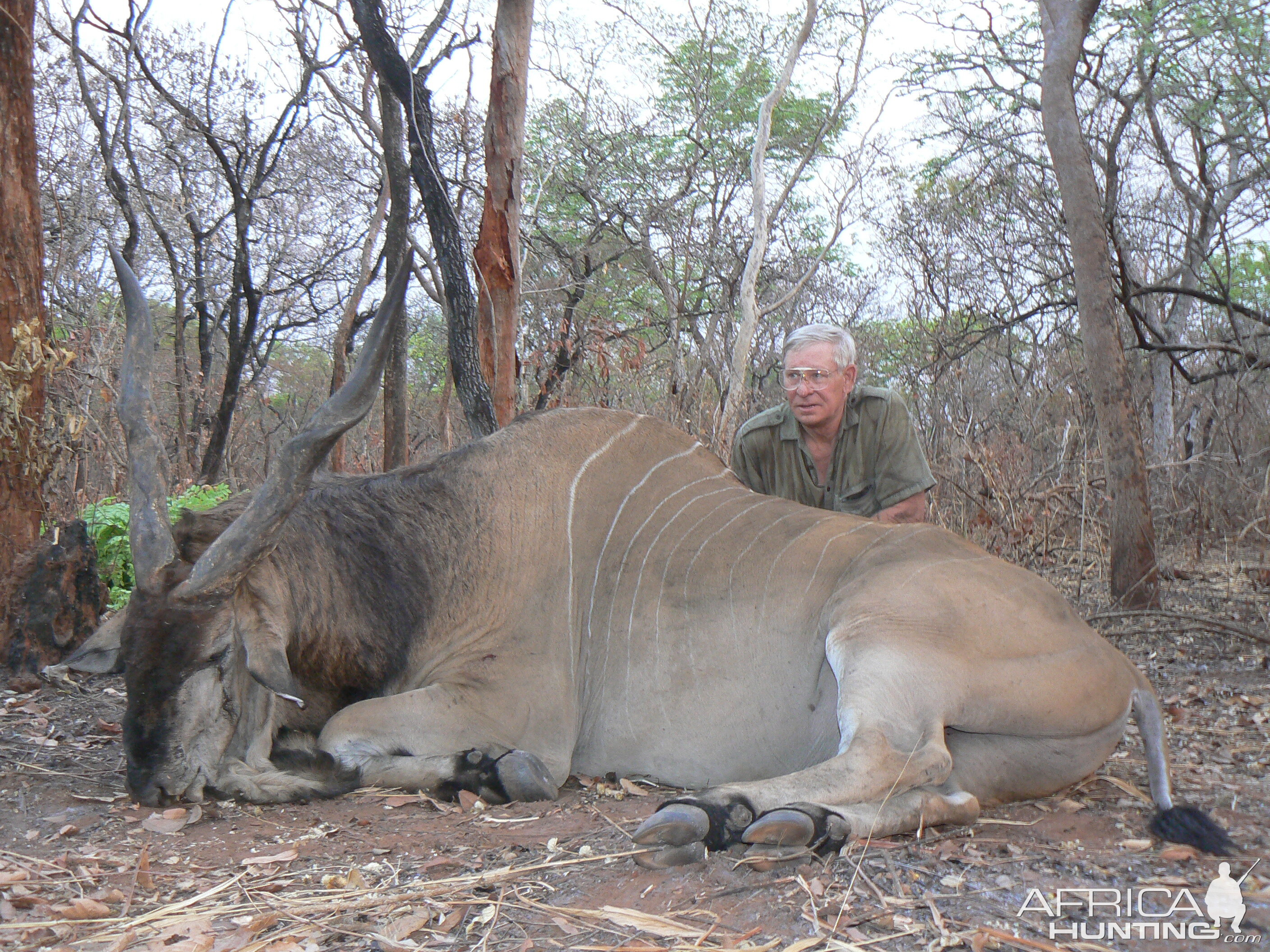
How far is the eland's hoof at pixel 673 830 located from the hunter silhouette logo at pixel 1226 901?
0.89 meters

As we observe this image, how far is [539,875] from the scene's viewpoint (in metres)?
2.13

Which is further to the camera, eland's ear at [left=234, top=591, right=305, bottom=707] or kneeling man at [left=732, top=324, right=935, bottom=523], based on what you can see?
kneeling man at [left=732, top=324, right=935, bottom=523]

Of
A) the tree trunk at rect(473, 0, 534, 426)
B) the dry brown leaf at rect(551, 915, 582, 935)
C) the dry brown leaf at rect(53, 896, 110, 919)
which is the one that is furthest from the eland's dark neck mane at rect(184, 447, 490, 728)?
the tree trunk at rect(473, 0, 534, 426)

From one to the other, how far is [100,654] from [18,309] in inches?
57.7

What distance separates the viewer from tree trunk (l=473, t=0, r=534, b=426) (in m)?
5.23

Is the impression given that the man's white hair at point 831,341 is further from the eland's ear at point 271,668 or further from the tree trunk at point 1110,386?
the eland's ear at point 271,668

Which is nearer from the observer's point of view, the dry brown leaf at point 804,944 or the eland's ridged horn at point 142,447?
the dry brown leaf at point 804,944

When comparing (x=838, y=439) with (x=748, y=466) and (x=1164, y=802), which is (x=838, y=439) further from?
(x=1164, y=802)

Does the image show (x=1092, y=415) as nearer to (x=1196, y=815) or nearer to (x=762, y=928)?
(x=1196, y=815)

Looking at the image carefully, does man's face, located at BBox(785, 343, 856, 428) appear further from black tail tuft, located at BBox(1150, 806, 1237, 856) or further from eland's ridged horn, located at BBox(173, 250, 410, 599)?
black tail tuft, located at BBox(1150, 806, 1237, 856)

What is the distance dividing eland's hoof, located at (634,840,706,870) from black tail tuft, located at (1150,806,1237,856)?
0.95m

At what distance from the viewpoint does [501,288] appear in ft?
17.3

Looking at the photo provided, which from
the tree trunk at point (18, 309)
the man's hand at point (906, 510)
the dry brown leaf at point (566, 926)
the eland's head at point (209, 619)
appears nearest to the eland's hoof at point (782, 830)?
the dry brown leaf at point (566, 926)

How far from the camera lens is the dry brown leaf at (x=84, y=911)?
1.92 metres
